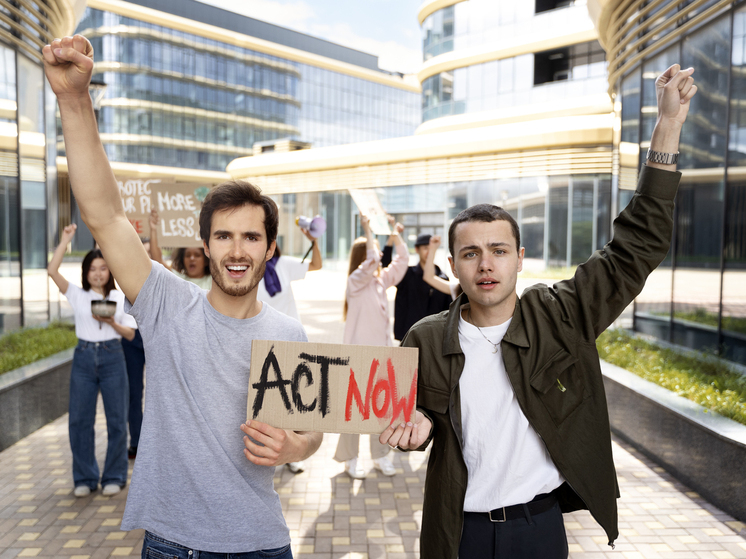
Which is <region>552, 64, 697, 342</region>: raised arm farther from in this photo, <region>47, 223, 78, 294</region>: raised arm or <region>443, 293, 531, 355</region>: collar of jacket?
<region>47, 223, 78, 294</region>: raised arm

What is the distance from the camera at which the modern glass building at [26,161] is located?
855 cm

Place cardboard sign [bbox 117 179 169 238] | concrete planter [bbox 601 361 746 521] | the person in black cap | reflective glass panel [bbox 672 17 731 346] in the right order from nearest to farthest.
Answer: concrete planter [bbox 601 361 746 521], cardboard sign [bbox 117 179 169 238], the person in black cap, reflective glass panel [bbox 672 17 731 346]

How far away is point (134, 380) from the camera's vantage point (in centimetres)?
577

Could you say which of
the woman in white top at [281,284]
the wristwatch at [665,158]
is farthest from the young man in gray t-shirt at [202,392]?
the woman in white top at [281,284]

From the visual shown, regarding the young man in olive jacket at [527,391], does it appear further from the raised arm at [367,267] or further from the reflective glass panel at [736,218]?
the reflective glass panel at [736,218]

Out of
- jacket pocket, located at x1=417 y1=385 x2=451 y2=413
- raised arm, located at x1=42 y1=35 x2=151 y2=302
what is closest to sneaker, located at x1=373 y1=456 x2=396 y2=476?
jacket pocket, located at x1=417 y1=385 x2=451 y2=413

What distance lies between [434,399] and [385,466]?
3.62m

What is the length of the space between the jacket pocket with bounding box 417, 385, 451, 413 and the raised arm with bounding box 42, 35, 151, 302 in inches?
40.2

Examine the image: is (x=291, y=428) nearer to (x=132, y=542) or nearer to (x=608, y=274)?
(x=608, y=274)

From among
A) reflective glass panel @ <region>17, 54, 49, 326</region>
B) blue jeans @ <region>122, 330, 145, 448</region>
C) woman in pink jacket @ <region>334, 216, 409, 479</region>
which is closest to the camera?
woman in pink jacket @ <region>334, 216, 409, 479</region>

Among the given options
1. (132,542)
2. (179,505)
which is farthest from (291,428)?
(132,542)

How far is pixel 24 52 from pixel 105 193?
936cm

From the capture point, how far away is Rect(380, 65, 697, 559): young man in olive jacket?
1.98 meters

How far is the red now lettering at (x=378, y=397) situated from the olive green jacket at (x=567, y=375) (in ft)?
0.79
